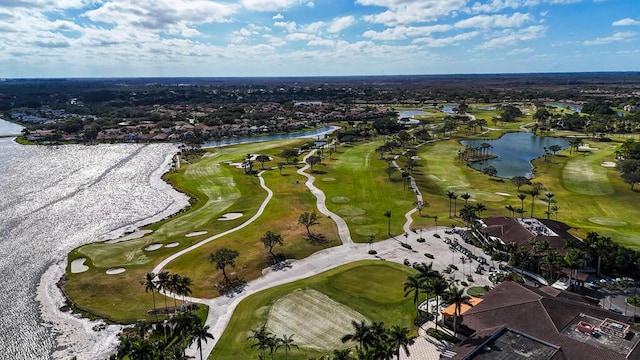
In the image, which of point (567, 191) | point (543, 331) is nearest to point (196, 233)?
point (543, 331)

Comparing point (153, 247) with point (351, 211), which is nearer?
point (153, 247)

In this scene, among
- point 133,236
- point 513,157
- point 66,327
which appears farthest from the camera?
point 513,157

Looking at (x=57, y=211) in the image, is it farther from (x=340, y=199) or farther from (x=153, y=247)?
(x=340, y=199)

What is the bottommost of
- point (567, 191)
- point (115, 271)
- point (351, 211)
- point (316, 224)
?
point (115, 271)

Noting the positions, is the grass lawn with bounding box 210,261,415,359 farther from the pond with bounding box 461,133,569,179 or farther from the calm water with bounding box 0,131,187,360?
the pond with bounding box 461,133,569,179

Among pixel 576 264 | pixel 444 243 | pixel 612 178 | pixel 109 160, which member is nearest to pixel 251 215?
pixel 444 243

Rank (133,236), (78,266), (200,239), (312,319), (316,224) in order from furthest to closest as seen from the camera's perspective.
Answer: (316,224) < (133,236) < (200,239) < (78,266) < (312,319)

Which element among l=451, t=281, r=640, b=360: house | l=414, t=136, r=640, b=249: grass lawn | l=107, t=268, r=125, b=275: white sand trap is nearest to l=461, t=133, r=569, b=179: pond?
l=414, t=136, r=640, b=249: grass lawn

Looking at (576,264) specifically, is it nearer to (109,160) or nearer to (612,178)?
(612,178)
